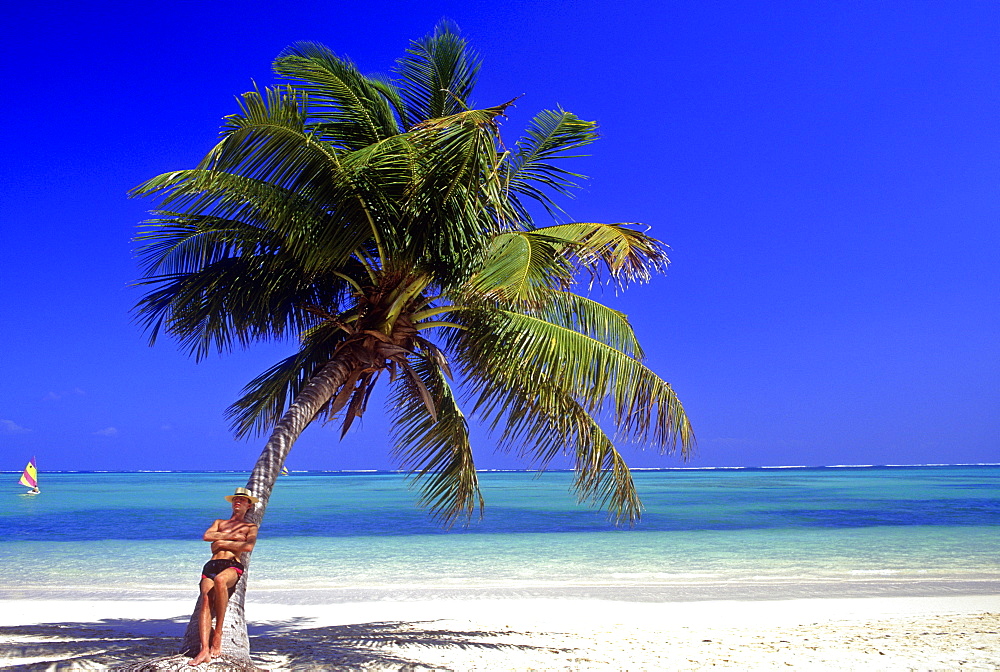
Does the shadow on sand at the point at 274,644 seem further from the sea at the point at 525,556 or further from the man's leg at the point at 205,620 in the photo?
the sea at the point at 525,556

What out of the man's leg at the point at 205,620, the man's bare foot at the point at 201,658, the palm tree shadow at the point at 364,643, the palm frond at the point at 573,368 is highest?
the palm frond at the point at 573,368

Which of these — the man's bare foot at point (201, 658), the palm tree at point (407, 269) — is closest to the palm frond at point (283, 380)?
the palm tree at point (407, 269)

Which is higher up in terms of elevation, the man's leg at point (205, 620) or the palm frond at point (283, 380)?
the palm frond at point (283, 380)

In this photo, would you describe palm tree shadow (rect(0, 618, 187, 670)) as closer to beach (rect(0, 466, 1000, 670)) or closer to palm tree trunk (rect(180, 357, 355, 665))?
beach (rect(0, 466, 1000, 670))

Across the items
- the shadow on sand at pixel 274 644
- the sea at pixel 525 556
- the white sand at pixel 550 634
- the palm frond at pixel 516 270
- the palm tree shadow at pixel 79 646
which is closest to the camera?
the palm frond at pixel 516 270

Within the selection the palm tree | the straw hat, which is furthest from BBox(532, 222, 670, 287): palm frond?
the straw hat

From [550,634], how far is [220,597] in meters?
4.11

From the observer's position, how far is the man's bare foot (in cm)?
508

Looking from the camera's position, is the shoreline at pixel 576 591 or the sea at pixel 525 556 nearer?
the shoreline at pixel 576 591

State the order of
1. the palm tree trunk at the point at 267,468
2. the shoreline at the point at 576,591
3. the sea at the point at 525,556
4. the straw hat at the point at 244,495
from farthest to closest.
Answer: the sea at the point at 525,556
the shoreline at the point at 576,591
the palm tree trunk at the point at 267,468
the straw hat at the point at 244,495

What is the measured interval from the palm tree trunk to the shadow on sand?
0.34m

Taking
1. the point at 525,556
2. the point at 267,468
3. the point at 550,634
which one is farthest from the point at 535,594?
the point at 267,468

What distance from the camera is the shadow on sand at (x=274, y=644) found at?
5.98 m

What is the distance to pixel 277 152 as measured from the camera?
5855 millimetres
